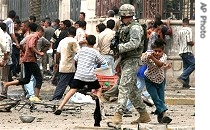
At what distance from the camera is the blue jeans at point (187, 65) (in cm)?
1952

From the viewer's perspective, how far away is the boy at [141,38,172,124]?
1128cm

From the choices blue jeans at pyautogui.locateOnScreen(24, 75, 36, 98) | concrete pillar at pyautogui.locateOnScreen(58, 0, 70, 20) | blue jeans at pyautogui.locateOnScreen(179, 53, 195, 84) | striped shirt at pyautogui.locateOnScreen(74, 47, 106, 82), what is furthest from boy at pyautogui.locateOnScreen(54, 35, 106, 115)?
concrete pillar at pyautogui.locateOnScreen(58, 0, 70, 20)

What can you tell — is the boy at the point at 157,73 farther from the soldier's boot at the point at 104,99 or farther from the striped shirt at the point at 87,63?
the soldier's boot at the point at 104,99

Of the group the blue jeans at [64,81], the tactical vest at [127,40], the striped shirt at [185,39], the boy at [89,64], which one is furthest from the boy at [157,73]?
the striped shirt at [185,39]

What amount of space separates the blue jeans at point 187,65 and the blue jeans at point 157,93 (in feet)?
25.6

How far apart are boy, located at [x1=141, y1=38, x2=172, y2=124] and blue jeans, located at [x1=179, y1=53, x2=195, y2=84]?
7.87 m

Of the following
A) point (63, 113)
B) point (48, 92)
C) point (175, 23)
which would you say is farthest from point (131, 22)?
point (175, 23)

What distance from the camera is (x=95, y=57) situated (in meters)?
12.6

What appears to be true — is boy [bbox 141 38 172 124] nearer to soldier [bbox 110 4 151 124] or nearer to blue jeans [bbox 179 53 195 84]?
soldier [bbox 110 4 151 124]

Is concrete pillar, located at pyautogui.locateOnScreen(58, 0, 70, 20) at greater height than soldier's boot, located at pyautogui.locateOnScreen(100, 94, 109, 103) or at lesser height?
greater

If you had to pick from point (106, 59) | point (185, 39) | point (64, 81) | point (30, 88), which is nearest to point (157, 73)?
point (64, 81)

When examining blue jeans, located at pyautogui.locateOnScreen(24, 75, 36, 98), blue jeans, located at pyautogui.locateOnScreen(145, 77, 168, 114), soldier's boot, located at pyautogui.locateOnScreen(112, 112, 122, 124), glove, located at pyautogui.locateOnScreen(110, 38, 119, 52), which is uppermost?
glove, located at pyautogui.locateOnScreen(110, 38, 119, 52)
